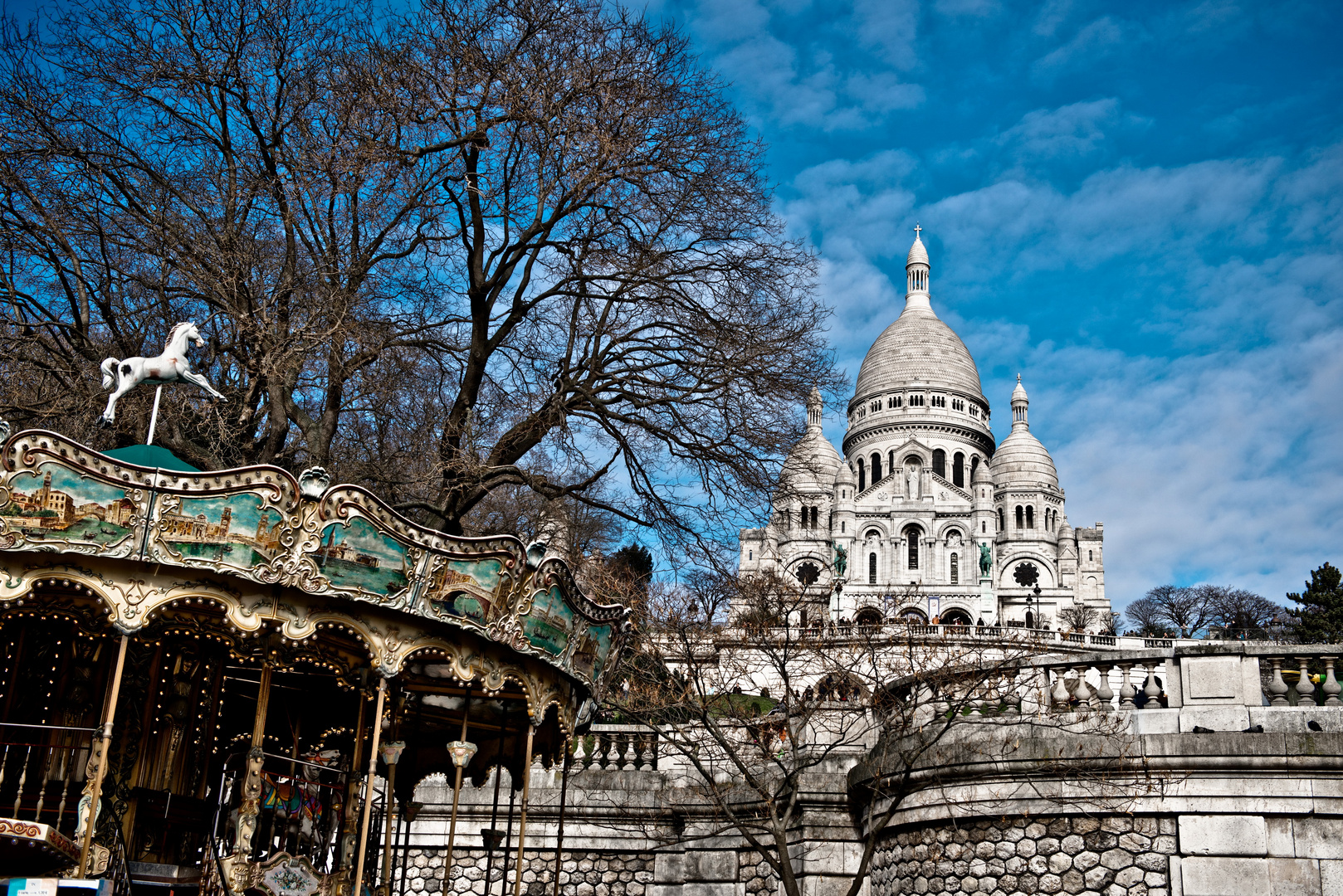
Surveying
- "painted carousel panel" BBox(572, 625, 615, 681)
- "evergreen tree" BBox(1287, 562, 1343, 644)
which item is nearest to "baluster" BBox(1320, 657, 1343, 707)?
"painted carousel panel" BBox(572, 625, 615, 681)

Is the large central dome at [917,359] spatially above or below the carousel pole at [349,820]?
above

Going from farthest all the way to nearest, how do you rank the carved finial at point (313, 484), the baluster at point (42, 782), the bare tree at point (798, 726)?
the bare tree at point (798, 726)
the baluster at point (42, 782)
the carved finial at point (313, 484)

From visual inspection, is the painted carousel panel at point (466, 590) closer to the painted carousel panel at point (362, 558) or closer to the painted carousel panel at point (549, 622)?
the painted carousel panel at point (362, 558)

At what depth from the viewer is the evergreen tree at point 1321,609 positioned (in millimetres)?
50562

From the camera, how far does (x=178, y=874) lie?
1109 cm

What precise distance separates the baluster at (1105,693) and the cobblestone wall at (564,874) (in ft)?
22.6

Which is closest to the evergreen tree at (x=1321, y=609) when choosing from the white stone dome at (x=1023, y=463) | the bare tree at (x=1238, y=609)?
the bare tree at (x=1238, y=609)

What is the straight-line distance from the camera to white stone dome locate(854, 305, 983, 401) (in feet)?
338

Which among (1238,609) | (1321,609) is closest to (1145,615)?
(1238,609)

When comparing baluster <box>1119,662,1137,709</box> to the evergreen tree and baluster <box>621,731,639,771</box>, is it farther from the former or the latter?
the evergreen tree

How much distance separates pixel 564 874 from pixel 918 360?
90342mm

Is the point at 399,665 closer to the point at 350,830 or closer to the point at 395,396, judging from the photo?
the point at 350,830

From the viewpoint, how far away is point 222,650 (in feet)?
38.5

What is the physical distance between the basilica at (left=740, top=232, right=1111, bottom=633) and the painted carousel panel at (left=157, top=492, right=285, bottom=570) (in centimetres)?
7514
